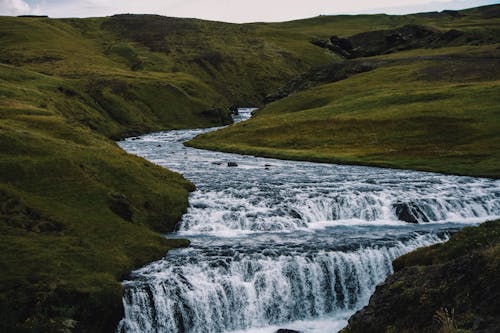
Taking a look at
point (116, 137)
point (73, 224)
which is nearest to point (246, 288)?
point (73, 224)

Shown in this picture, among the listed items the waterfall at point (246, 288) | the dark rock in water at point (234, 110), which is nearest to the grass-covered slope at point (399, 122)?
the waterfall at point (246, 288)

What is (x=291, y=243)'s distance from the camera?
40.0m

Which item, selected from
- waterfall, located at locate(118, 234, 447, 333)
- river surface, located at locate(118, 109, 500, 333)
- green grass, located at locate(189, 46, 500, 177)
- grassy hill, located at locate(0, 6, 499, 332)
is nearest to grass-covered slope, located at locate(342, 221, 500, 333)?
waterfall, located at locate(118, 234, 447, 333)

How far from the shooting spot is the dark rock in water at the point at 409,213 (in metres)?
48.6

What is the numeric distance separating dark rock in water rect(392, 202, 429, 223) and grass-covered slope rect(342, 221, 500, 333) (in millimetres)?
22472

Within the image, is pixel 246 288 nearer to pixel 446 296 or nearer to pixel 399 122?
pixel 446 296

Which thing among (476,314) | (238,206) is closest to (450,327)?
(476,314)

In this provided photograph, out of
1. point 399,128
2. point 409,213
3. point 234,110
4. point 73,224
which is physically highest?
point 234,110

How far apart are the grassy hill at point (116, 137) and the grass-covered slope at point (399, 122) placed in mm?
436

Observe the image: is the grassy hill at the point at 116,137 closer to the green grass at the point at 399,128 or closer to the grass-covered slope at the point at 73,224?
the grass-covered slope at the point at 73,224

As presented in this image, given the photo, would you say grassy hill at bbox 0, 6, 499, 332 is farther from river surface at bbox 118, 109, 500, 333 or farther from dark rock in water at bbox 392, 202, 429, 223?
dark rock in water at bbox 392, 202, 429, 223

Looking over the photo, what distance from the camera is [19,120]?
63531 mm

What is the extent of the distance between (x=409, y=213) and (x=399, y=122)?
4858 cm

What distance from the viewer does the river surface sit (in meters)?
31.8
